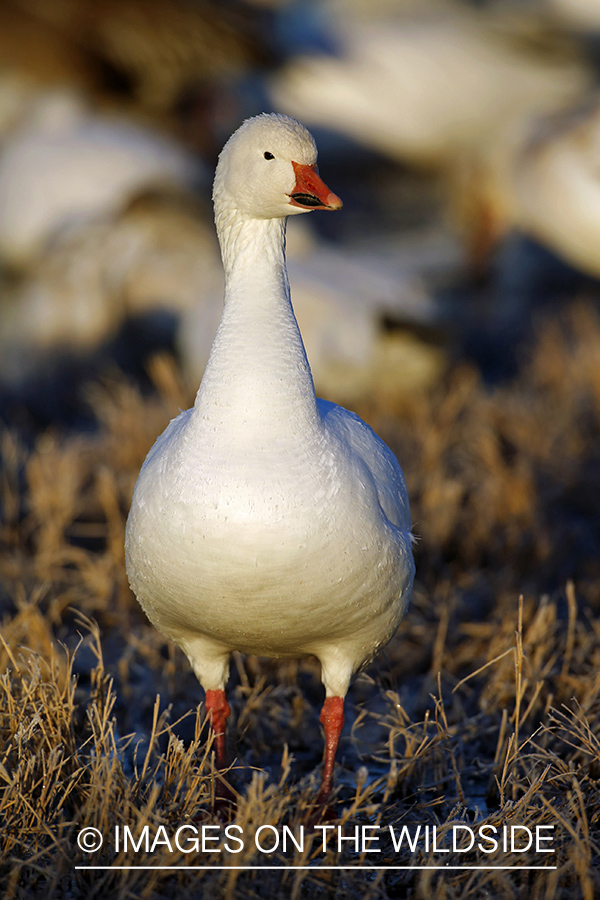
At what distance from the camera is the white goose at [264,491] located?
86.4 inches

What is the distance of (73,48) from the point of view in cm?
863

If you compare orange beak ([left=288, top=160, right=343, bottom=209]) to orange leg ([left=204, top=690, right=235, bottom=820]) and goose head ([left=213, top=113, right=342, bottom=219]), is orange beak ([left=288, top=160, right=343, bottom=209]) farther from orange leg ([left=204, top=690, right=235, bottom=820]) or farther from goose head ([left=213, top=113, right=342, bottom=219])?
orange leg ([left=204, top=690, right=235, bottom=820])

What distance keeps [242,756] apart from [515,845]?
3.02 feet

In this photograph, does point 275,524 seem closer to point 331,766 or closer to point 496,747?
point 331,766

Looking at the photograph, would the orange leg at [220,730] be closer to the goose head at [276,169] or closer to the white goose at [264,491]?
the white goose at [264,491]

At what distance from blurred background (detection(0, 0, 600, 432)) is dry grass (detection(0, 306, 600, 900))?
730 millimetres

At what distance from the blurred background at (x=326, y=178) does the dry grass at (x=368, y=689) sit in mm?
730

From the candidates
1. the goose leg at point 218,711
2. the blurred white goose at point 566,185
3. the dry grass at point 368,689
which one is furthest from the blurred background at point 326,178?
the goose leg at point 218,711

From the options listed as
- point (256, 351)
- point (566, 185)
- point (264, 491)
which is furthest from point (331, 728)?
point (566, 185)

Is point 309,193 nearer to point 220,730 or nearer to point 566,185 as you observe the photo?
point 220,730

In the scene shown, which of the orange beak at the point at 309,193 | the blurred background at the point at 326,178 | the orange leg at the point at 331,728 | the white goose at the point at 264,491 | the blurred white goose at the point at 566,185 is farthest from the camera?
the blurred white goose at the point at 566,185

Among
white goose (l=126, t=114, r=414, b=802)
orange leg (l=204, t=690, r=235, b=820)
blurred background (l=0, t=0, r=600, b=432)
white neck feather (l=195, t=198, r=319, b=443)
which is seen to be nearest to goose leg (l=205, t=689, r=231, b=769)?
orange leg (l=204, t=690, r=235, b=820)

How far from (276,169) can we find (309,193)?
10 centimetres

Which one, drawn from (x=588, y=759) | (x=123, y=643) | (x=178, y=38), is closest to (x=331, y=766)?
(x=588, y=759)
